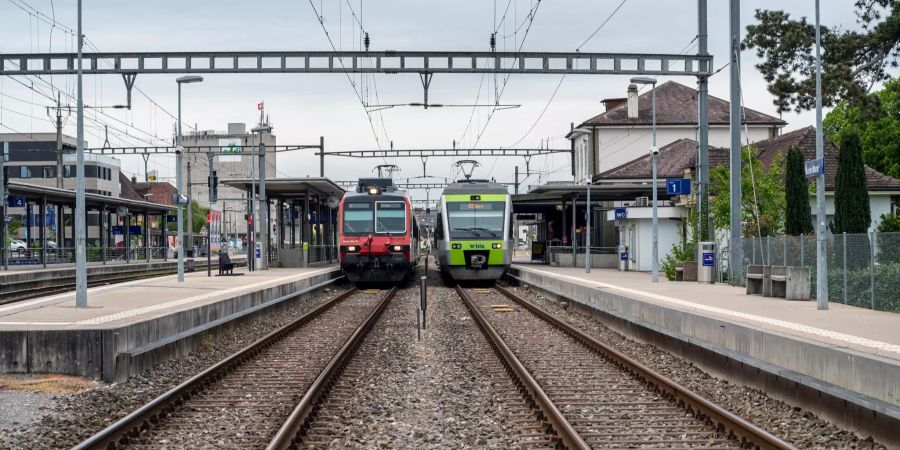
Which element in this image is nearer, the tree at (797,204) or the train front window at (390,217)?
the tree at (797,204)

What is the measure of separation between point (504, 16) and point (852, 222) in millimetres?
12711

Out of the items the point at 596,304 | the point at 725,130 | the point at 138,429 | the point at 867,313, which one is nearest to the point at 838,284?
the point at 867,313

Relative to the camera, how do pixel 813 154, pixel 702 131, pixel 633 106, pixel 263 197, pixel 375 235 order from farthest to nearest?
pixel 633 106, pixel 813 154, pixel 263 197, pixel 375 235, pixel 702 131

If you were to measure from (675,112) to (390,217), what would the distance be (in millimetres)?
34247

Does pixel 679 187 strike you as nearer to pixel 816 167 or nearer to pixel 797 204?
pixel 797 204

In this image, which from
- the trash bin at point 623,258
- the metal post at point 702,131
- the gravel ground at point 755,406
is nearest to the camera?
the gravel ground at point 755,406

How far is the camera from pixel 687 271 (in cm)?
3008

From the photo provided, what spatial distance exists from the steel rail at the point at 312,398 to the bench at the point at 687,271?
49.1 feet

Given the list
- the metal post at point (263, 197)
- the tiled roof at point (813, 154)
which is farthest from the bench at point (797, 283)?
the metal post at point (263, 197)

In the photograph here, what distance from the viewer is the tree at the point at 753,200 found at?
32750mm

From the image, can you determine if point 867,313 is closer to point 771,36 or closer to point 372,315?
point 372,315

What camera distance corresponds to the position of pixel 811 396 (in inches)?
392

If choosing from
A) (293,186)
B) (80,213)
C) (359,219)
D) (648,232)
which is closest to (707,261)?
(359,219)

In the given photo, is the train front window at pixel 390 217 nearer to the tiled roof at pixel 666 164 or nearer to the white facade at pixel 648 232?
the white facade at pixel 648 232
